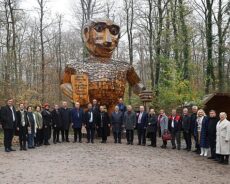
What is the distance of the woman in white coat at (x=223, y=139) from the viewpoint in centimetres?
1046

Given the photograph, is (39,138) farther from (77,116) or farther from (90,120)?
(90,120)

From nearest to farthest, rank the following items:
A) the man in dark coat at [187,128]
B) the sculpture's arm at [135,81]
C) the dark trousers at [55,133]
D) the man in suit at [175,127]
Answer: the man in dark coat at [187,128]
the man in suit at [175,127]
the dark trousers at [55,133]
the sculpture's arm at [135,81]

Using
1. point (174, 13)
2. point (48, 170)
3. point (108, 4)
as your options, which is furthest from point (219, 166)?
point (108, 4)

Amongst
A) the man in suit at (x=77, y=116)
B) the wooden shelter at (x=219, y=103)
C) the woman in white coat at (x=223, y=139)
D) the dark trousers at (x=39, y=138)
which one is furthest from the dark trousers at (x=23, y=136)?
the wooden shelter at (x=219, y=103)

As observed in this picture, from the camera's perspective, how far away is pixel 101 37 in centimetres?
1486

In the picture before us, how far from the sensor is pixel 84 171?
28.5ft

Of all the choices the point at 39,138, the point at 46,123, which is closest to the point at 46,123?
the point at 46,123

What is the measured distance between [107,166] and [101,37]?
6.77 m

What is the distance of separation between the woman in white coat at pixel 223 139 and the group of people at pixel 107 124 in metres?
0.49

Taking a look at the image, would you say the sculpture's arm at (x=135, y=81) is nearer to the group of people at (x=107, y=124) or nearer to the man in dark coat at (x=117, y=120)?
the group of people at (x=107, y=124)

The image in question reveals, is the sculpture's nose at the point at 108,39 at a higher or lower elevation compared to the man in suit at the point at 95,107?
higher

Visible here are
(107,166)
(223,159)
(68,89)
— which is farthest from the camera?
(68,89)

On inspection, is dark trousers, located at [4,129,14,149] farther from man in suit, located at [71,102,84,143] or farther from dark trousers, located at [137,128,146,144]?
dark trousers, located at [137,128,146,144]

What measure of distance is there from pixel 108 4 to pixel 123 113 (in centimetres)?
2064
